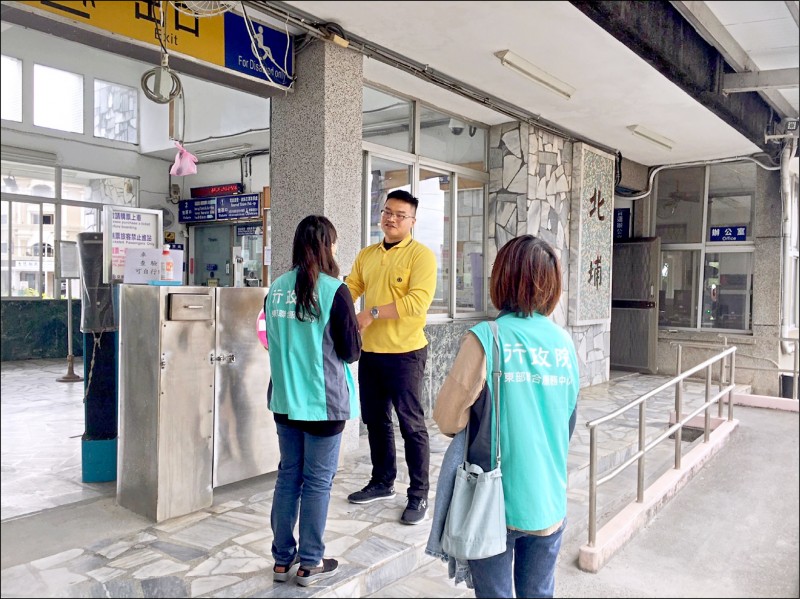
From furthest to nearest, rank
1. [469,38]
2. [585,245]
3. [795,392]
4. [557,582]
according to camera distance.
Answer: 1. [585,245]
2. [795,392]
3. [469,38]
4. [557,582]

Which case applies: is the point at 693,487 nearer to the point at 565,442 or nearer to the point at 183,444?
the point at 565,442

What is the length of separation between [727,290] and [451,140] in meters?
5.21

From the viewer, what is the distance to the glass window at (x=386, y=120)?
17.3ft

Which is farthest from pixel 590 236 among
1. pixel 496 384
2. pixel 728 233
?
pixel 496 384

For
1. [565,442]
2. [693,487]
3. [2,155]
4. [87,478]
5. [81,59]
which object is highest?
[81,59]

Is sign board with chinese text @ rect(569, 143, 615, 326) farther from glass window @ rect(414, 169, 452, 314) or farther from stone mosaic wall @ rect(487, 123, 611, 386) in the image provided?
glass window @ rect(414, 169, 452, 314)

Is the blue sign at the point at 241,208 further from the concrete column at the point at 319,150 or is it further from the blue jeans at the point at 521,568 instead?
the blue jeans at the point at 521,568

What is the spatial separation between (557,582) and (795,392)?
5.55 m

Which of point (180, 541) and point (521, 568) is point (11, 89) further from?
point (521, 568)

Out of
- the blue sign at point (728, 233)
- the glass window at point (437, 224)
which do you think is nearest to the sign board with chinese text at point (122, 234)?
the glass window at point (437, 224)

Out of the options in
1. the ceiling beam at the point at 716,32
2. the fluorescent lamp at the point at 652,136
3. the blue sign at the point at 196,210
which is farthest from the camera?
the blue sign at the point at 196,210

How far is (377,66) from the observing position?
15.6ft

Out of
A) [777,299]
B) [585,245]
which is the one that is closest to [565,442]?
[585,245]

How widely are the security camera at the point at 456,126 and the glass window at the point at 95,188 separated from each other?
3085 mm
